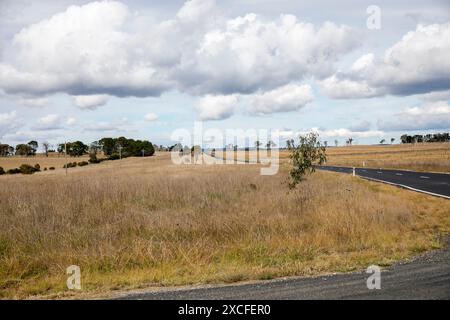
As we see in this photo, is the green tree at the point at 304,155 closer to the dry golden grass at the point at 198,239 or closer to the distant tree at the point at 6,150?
the dry golden grass at the point at 198,239

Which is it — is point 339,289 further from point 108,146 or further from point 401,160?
point 108,146

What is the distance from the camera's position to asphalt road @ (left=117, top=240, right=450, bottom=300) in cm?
589

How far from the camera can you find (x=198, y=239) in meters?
10.6

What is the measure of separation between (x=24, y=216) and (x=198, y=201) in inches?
280

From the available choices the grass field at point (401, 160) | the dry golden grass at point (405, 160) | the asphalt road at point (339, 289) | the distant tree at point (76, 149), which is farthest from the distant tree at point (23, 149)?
the asphalt road at point (339, 289)

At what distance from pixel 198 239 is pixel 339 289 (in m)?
5.04

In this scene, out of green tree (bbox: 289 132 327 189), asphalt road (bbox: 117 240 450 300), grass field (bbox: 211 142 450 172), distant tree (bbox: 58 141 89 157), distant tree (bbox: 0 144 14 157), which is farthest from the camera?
distant tree (bbox: 0 144 14 157)

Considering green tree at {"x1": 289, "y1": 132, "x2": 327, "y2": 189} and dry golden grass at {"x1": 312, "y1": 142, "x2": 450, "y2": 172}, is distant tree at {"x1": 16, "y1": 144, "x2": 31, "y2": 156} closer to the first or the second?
dry golden grass at {"x1": 312, "y1": 142, "x2": 450, "y2": 172}

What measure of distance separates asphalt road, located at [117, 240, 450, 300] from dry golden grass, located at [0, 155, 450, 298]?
2.06 feet

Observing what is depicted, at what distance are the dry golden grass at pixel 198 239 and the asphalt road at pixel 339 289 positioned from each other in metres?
0.63

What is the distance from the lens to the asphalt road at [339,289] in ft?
19.3

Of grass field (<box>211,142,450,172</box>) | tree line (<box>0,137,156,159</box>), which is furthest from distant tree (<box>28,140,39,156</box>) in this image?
grass field (<box>211,142,450,172</box>)
